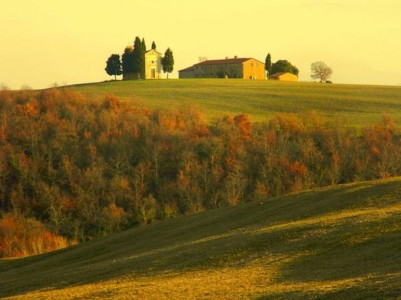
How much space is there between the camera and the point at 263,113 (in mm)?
135375

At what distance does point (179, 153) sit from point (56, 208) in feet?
65.1

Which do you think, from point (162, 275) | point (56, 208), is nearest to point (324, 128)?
point (56, 208)

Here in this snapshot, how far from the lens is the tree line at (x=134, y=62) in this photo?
182 meters

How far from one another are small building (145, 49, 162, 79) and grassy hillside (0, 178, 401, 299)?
13835 cm

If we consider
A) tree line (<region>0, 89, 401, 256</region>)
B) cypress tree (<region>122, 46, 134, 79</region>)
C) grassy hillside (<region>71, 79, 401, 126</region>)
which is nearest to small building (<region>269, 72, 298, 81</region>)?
grassy hillside (<region>71, 79, 401, 126</region>)

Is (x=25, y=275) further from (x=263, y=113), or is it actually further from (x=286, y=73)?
(x=286, y=73)

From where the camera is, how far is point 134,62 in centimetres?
18538

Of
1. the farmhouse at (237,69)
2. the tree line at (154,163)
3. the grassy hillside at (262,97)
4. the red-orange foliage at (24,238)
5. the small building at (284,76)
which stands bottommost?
the red-orange foliage at (24,238)

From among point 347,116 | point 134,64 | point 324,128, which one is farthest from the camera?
point 134,64

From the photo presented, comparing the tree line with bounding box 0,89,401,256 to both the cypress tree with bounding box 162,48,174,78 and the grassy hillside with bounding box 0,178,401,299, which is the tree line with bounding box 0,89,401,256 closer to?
the grassy hillside with bounding box 0,178,401,299

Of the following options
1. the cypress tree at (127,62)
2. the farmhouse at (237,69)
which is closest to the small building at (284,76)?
the farmhouse at (237,69)

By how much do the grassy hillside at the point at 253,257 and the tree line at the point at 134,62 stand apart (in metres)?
134

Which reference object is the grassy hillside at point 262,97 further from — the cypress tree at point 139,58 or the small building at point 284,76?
the small building at point 284,76

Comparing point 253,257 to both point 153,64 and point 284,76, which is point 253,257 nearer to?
point 153,64
